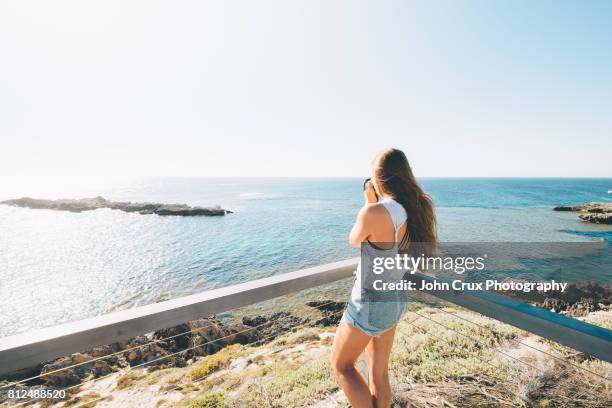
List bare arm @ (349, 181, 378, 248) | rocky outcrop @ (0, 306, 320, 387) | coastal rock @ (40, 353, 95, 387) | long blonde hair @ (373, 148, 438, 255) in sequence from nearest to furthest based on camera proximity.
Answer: bare arm @ (349, 181, 378, 248), long blonde hair @ (373, 148, 438, 255), coastal rock @ (40, 353, 95, 387), rocky outcrop @ (0, 306, 320, 387)

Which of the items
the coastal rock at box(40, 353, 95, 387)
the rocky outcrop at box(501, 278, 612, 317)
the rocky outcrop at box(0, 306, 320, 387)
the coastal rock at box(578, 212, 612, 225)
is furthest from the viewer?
the coastal rock at box(578, 212, 612, 225)

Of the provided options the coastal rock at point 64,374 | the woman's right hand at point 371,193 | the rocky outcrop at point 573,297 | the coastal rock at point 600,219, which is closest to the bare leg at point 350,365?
the woman's right hand at point 371,193

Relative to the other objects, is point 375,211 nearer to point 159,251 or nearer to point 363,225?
point 363,225

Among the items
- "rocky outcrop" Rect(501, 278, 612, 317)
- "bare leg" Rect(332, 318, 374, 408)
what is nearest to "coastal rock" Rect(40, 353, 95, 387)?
"bare leg" Rect(332, 318, 374, 408)

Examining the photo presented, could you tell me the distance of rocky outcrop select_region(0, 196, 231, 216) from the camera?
56.2 metres

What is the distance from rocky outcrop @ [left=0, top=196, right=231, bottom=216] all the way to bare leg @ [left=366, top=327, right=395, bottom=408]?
183 feet

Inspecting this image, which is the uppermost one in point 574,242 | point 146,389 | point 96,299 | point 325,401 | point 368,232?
point 368,232

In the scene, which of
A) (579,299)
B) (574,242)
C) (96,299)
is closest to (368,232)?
(579,299)

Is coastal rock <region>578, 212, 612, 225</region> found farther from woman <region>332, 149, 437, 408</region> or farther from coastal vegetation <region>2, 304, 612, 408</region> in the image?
woman <region>332, 149, 437, 408</region>

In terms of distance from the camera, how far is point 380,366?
2113 millimetres

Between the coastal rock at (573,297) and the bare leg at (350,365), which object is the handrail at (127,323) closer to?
the bare leg at (350,365)

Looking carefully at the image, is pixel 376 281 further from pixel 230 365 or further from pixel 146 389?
pixel 146 389

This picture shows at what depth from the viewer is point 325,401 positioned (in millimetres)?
2637

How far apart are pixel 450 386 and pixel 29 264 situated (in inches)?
1524
